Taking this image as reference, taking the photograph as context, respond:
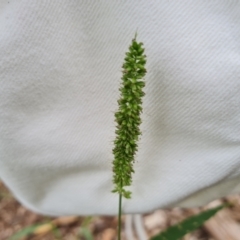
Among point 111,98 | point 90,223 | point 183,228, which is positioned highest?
point 90,223

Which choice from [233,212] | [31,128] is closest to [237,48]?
[31,128]

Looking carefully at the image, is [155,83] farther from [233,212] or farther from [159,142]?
[233,212]

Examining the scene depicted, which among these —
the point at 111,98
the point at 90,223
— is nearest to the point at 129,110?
the point at 111,98

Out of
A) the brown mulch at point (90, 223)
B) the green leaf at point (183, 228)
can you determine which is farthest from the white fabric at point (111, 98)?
the brown mulch at point (90, 223)

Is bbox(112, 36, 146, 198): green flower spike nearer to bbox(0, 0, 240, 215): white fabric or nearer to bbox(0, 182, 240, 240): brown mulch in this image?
bbox(0, 0, 240, 215): white fabric

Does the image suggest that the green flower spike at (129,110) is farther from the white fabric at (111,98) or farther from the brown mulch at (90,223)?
the brown mulch at (90,223)

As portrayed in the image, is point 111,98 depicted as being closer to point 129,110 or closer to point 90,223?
point 129,110

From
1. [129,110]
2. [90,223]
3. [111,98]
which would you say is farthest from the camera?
[90,223]
